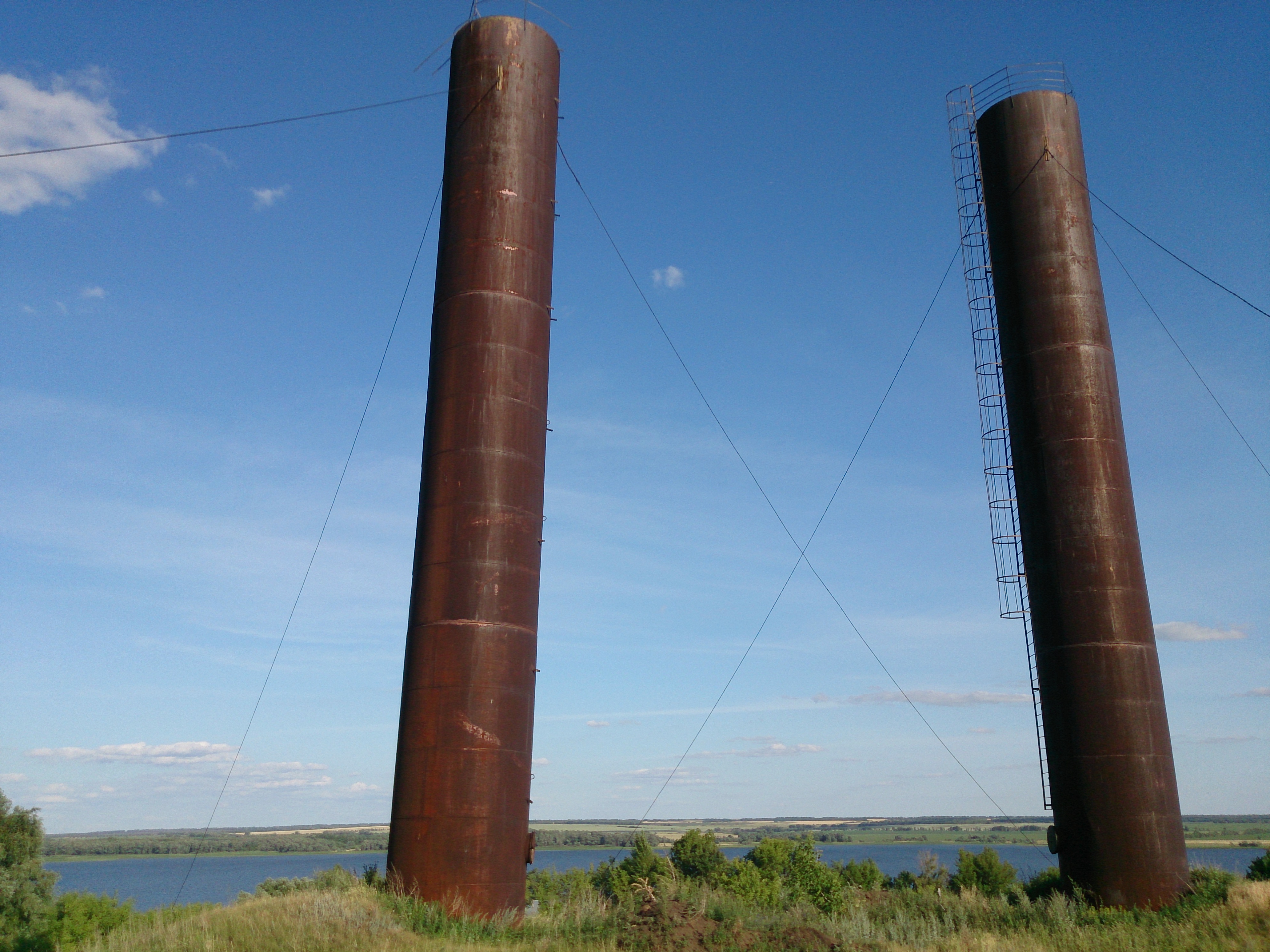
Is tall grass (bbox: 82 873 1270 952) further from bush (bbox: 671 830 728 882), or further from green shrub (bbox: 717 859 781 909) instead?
bush (bbox: 671 830 728 882)

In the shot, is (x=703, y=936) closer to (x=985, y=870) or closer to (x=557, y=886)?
(x=557, y=886)

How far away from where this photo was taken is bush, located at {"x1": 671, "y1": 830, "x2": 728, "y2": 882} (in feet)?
240

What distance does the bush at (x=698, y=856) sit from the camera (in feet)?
240

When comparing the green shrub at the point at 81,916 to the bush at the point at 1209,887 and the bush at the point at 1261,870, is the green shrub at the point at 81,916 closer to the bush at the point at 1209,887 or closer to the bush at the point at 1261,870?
the bush at the point at 1209,887

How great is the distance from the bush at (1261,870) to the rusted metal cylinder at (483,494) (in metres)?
13.1

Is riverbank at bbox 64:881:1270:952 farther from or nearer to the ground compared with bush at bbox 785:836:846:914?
farther from the ground

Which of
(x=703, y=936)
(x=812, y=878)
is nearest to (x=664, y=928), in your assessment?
(x=703, y=936)

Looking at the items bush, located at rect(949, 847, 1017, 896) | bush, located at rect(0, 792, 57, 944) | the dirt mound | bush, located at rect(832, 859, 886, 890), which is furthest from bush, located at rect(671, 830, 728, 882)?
the dirt mound

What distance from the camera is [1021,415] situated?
19.4m

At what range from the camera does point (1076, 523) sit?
18062 millimetres

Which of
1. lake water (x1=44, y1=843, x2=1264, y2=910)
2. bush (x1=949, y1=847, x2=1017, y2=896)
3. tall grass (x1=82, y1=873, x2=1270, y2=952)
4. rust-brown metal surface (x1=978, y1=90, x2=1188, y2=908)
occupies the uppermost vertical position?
rust-brown metal surface (x1=978, y1=90, x2=1188, y2=908)

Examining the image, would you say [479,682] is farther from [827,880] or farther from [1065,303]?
[827,880]

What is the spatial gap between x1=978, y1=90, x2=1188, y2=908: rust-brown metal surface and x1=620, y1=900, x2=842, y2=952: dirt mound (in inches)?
265

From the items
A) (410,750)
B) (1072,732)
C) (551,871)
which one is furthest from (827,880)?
(410,750)
